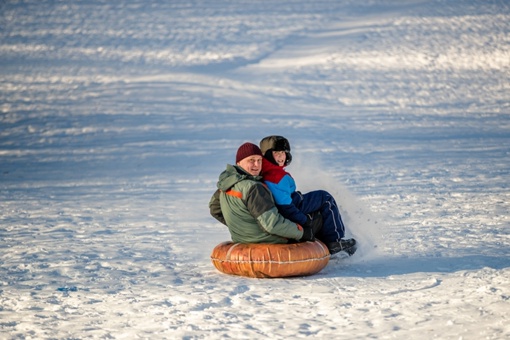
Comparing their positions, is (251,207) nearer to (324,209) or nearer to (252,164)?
(252,164)

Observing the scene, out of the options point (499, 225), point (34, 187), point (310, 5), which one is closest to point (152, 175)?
point (34, 187)

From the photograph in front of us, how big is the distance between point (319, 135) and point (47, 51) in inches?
414

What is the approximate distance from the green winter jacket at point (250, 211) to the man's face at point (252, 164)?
0.04m

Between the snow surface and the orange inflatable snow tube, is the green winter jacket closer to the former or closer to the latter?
the orange inflatable snow tube

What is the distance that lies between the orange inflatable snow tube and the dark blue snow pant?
12.4 inches

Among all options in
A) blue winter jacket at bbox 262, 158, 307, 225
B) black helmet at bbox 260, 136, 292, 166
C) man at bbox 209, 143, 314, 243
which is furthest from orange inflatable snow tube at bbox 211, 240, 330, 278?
black helmet at bbox 260, 136, 292, 166

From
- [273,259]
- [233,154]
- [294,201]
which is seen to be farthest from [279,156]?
[233,154]

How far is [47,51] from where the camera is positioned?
22.5 metres

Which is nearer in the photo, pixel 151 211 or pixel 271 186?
pixel 271 186

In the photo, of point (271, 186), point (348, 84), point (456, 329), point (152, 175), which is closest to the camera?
point (456, 329)

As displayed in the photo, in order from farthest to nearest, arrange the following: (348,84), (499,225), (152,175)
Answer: (348,84) → (152,175) → (499,225)

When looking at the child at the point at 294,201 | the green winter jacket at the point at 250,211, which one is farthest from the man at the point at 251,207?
the child at the point at 294,201

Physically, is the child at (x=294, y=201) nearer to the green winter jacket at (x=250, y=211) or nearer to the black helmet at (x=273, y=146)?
the black helmet at (x=273, y=146)

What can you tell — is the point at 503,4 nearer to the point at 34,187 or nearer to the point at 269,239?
the point at 34,187
